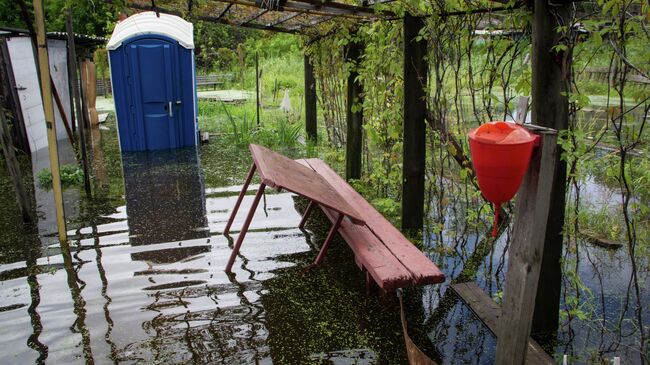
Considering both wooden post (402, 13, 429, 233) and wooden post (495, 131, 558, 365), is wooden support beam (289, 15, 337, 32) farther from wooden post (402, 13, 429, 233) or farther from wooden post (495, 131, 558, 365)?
wooden post (495, 131, 558, 365)

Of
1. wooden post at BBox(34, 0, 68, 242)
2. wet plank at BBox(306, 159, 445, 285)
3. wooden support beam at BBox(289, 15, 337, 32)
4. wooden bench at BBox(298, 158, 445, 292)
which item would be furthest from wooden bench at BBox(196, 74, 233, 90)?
wooden bench at BBox(298, 158, 445, 292)

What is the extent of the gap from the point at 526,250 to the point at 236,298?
6.91 ft

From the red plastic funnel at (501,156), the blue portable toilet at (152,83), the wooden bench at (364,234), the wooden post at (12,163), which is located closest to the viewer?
the red plastic funnel at (501,156)

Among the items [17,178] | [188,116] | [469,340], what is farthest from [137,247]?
[188,116]

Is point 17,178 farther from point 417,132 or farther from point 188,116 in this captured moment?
point 188,116

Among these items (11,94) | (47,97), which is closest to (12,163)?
(47,97)

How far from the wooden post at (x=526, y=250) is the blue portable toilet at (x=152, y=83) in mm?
7529

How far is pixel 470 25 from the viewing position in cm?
352

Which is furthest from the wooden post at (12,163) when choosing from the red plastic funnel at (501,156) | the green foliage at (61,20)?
the green foliage at (61,20)

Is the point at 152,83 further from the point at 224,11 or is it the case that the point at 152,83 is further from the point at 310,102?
the point at 224,11

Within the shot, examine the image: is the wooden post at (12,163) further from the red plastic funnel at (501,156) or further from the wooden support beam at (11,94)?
the red plastic funnel at (501,156)

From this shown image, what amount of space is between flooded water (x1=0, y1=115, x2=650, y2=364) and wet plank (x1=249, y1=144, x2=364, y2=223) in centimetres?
60

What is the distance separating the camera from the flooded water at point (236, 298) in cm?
288

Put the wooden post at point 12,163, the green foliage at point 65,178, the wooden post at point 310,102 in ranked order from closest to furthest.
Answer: the wooden post at point 12,163
the green foliage at point 65,178
the wooden post at point 310,102
